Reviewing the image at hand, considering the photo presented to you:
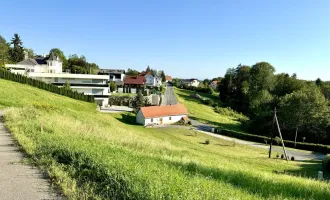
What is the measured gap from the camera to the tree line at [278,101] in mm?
49094

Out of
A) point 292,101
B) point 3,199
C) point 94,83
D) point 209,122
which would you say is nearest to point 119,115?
point 94,83

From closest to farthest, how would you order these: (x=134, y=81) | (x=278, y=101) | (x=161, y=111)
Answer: (x=161, y=111)
(x=278, y=101)
(x=134, y=81)

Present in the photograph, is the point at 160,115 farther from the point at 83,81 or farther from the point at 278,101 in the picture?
the point at 278,101

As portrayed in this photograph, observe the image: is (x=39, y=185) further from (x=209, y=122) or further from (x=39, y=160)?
(x=209, y=122)

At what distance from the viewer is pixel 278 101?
64.0 meters

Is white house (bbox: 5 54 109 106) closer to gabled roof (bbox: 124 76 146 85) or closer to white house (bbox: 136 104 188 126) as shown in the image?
white house (bbox: 136 104 188 126)

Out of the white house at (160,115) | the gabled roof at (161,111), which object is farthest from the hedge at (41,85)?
the gabled roof at (161,111)

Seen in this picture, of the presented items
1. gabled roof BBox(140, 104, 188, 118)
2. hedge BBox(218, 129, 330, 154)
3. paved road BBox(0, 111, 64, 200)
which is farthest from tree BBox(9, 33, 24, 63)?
paved road BBox(0, 111, 64, 200)

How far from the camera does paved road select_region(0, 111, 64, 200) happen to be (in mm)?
5254

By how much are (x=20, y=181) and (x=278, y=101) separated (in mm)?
66752

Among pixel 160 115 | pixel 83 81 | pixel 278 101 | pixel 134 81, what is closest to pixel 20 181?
pixel 160 115

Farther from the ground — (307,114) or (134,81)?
(134,81)

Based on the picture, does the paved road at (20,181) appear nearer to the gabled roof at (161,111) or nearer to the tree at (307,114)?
the gabled roof at (161,111)

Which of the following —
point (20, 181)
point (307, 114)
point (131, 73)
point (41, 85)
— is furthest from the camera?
point (131, 73)
